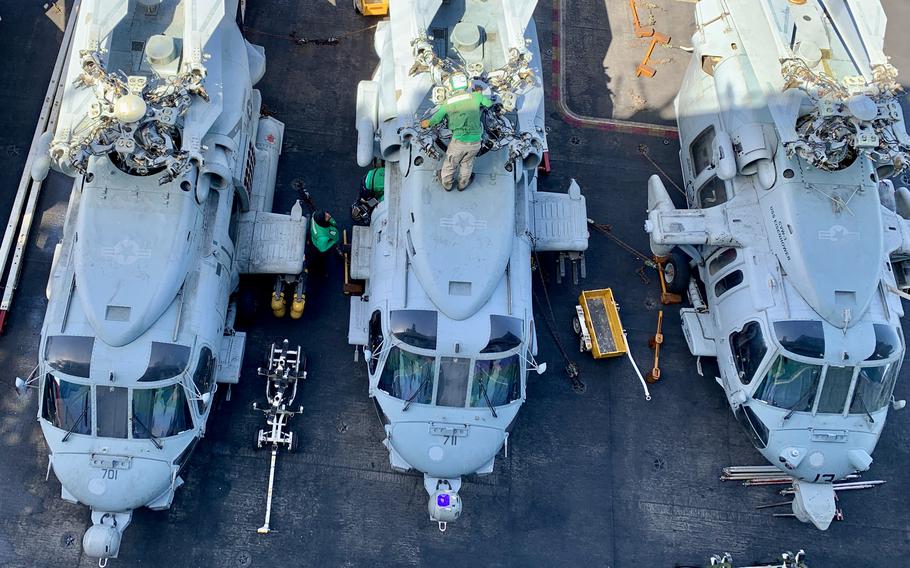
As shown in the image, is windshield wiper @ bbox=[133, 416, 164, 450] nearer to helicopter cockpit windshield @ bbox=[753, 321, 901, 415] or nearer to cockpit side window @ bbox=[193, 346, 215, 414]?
cockpit side window @ bbox=[193, 346, 215, 414]

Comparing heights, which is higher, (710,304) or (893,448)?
(710,304)

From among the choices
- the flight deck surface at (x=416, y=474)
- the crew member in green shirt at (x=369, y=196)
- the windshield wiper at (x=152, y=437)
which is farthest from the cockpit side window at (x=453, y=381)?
the windshield wiper at (x=152, y=437)

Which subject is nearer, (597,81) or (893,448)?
(893,448)

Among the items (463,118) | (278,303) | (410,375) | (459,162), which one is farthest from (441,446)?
(463,118)

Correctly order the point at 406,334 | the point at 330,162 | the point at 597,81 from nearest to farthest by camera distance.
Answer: the point at 406,334 → the point at 330,162 → the point at 597,81

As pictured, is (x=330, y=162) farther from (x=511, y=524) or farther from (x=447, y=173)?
(x=511, y=524)

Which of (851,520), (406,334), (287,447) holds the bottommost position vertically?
(851,520)

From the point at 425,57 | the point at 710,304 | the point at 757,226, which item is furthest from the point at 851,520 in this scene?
the point at 425,57
